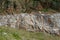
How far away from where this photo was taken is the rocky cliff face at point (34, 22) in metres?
10.8

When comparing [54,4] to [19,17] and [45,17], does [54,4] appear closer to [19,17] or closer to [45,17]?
[45,17]

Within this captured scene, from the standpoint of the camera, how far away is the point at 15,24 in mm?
10750

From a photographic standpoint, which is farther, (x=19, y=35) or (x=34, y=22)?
(x=34, y=22)

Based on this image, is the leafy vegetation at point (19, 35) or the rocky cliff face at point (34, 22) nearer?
the leafy vegetation at point (19, 35)

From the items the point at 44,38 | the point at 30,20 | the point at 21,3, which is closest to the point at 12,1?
the point at 21,3

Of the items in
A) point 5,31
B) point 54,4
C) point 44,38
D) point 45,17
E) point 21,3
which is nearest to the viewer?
point 5,31

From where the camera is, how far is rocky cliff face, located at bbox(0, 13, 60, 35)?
10.8 meters

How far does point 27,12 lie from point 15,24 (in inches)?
72.9

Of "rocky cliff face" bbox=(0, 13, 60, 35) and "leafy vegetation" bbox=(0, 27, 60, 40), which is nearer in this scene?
"leafy vegetation" bbox=(0, 27, 60, 40)

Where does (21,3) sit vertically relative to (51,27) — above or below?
above

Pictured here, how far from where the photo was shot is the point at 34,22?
11.3 m

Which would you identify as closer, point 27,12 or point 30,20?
point 30,20

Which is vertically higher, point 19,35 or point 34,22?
point 19,35

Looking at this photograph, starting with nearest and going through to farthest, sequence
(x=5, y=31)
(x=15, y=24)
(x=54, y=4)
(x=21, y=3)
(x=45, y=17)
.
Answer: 1. (x=5, y=31)
2. (x=15, y=24)
3. (x=45, y=17)
4. (x=21, y=3)
5. (x=54, y=4)
